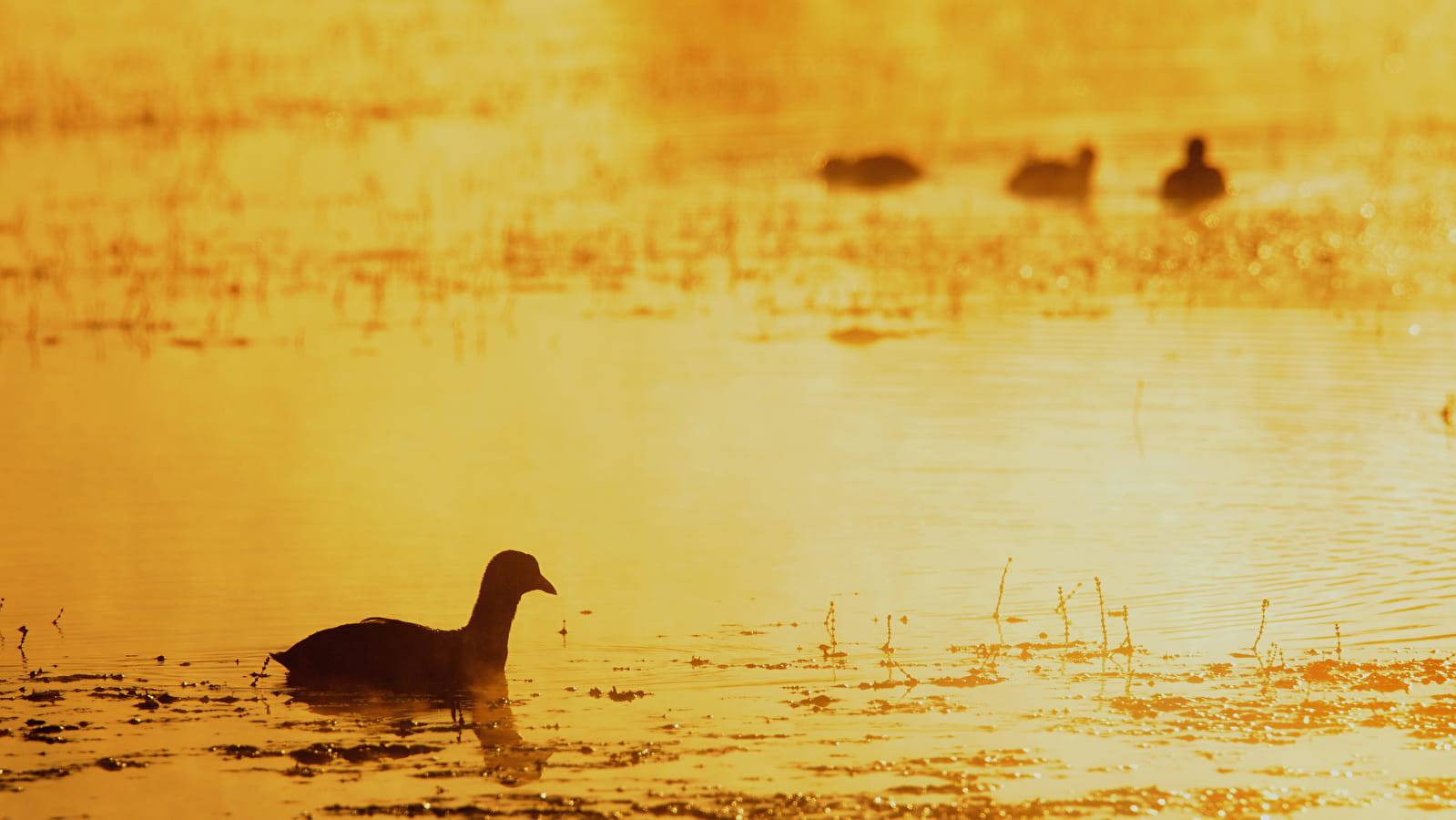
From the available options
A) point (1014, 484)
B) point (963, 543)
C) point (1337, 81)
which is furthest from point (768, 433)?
point (1337, 81)

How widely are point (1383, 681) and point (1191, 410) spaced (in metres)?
6.32

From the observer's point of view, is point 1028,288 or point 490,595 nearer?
point 490,595

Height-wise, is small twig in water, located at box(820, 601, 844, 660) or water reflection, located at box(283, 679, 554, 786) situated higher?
small twig in water, located at box(820, 601, 844, 660)

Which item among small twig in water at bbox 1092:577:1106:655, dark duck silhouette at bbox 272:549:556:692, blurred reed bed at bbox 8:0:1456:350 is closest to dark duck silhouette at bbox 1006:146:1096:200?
blurred reed bed at bbox 8:0:1456:350

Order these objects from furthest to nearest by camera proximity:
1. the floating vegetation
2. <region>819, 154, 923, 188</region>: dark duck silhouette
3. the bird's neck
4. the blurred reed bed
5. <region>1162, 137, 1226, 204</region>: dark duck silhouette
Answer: <region>819, 154, 923, 188</region>: dark duck silhouette < <region>1162, 137, 1226, 204</region>: dark duck silhouette < the blurred reed bed < the bird's neck < the floating vegetation

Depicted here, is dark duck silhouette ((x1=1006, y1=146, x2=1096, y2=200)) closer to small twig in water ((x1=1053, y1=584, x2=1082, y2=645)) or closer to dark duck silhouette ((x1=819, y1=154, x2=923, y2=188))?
dark duck silhouette ((x1=819, y1=154, x2=923, y2=188))

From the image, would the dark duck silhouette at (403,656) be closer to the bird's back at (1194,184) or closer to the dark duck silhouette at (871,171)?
the bird's back at (1194,184)

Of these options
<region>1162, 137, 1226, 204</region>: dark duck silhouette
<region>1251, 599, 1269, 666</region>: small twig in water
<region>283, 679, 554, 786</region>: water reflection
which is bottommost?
<region>283, 679, 554, 786</region>: water reflection

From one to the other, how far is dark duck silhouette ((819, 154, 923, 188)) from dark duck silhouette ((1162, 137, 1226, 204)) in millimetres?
3380

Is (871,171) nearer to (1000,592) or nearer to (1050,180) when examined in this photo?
(1050,180)

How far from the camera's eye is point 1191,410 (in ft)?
51.9

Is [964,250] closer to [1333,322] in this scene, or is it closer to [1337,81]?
[1333,322]

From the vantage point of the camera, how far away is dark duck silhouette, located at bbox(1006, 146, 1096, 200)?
25281 mm

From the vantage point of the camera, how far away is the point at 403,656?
33.0 feet
